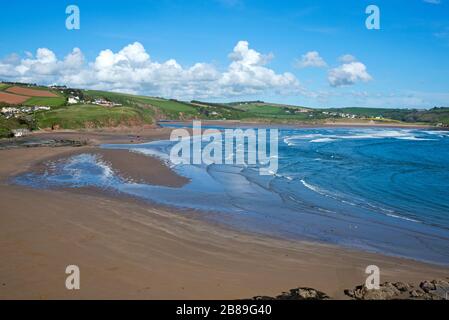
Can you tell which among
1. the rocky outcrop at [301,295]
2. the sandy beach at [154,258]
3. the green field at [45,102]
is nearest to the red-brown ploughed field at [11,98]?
the green field at [45,102]

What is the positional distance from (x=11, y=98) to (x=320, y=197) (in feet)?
333

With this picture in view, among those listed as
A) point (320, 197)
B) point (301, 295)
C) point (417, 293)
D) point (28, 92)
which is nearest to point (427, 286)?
point (417, 293)

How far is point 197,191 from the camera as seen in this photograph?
25625 mm

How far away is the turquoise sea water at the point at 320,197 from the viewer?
1694cm

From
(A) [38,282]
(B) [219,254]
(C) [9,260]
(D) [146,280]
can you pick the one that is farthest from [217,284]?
(C) [9,260]

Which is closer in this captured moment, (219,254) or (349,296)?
(349,296)

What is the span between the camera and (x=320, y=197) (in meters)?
24.5

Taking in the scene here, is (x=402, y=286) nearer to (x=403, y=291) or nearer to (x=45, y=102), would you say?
(x=403, y=291)

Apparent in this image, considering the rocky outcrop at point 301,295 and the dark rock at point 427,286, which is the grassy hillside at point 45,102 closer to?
the rocky outcrop at point 301,295

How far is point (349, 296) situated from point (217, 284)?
A: 340 centimetres

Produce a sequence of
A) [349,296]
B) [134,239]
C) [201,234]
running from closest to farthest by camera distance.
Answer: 1. [349,296]
2. [134,239]
3. [201,234]

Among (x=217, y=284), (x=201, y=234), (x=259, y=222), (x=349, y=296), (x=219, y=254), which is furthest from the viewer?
(x=259, y=222)

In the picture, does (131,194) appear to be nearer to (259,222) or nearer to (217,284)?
(259,222)

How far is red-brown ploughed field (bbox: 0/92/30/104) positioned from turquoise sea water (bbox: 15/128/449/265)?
7224 cm
